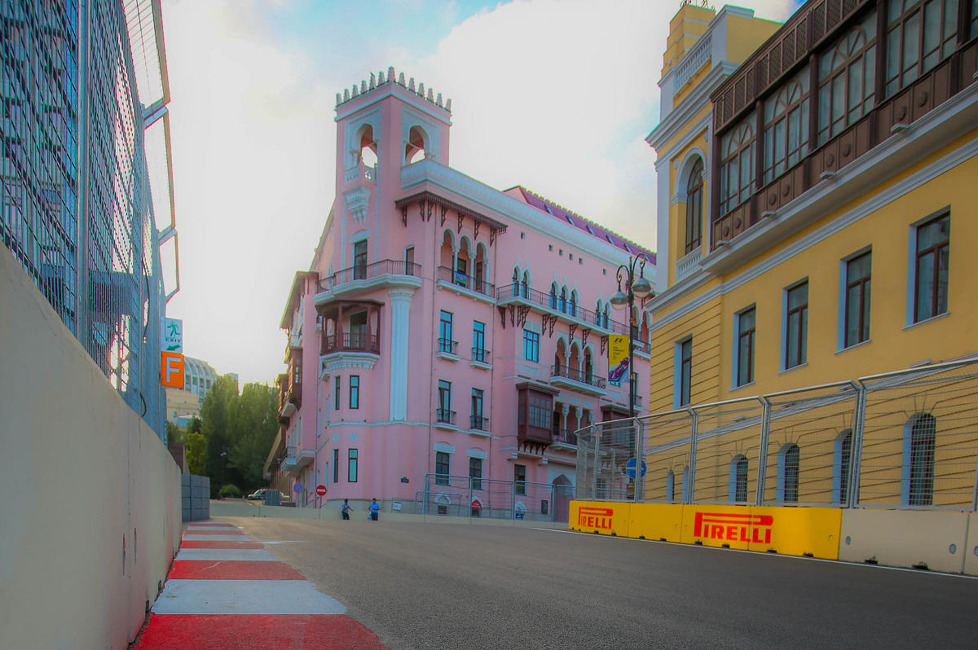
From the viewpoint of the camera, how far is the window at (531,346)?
2233 inches

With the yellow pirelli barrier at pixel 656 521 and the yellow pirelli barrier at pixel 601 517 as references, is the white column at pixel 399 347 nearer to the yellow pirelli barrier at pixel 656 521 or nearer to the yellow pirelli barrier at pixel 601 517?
the yellow pirelli barrier at pixel 601 517

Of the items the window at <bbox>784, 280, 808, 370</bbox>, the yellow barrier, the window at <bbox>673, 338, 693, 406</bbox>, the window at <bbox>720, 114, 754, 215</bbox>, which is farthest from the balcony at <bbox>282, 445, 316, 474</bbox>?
the window at <bbox>784, 280, 808, 370</bbox>

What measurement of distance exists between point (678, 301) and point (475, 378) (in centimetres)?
2701

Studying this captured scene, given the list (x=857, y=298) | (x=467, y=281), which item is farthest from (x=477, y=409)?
(x=857, y=298)

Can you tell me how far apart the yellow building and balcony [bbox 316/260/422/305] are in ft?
80.3

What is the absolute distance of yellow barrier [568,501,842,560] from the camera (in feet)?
39.5

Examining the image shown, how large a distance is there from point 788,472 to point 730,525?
1.24 meters

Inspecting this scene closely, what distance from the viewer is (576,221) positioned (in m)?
66.1

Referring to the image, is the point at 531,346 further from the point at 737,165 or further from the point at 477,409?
the point at 737,165

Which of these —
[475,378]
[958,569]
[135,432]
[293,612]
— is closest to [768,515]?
[958,569]

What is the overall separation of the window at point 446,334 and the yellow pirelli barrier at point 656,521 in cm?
3441

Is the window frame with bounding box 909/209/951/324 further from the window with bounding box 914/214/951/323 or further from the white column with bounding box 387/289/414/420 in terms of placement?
the white column with bounding box 387/289/414/420

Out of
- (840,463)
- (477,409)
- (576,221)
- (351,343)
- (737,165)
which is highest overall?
(576,221)

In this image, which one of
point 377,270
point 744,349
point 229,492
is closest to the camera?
point 744,349
